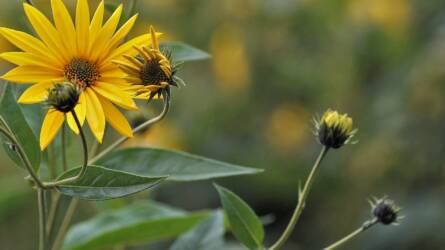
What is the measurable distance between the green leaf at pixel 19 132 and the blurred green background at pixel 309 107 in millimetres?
869

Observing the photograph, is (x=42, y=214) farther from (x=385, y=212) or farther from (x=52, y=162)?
(x=385, y=212)

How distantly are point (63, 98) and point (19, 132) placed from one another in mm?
146

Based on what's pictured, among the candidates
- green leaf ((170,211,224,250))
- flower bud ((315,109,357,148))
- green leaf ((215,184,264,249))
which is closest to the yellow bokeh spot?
green leaf ((170,211,224,250))

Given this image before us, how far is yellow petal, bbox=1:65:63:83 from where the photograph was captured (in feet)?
2.71

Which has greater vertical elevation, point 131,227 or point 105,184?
point 131,227

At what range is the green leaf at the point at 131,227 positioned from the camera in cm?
114

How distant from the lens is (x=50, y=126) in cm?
84

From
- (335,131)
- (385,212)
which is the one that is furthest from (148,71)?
(385,212)

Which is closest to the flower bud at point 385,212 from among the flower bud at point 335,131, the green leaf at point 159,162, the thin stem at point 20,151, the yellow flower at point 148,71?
the flower bud at point 335,131

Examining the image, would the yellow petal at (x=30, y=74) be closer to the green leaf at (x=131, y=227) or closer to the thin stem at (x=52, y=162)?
the thin stem at (x=52, y=162)

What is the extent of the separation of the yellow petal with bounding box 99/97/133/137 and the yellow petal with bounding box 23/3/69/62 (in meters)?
0.07

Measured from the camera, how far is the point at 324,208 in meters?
2.33

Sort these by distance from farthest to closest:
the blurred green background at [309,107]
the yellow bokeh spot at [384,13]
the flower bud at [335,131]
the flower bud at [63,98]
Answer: the yellow bokeh spot at [384,13] → the blurred green background at [309,107] → the flower bud at [335,131] → the flower bud at [63,98]

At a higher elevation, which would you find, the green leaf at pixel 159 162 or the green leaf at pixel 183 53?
the green leaf at pixel 183 53
